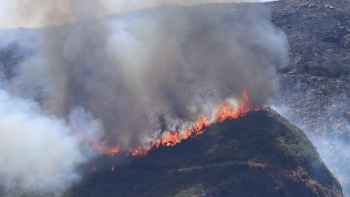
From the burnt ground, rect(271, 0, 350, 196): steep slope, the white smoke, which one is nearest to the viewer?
the white smoke

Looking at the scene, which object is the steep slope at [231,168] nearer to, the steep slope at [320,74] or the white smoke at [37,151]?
the white smoke at [37,151]

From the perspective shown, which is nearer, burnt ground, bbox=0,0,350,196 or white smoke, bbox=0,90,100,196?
white smoke, bbox=0,90,100,196

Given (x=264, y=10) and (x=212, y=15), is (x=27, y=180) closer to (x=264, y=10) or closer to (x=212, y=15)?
(x=212, y=15)

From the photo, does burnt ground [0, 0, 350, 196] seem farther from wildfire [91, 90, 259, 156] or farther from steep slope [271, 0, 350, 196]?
wildfire [91, 90, 259, 156]

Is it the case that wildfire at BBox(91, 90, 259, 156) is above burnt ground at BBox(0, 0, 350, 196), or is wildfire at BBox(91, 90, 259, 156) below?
below

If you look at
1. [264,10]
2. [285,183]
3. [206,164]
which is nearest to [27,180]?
[206,164]

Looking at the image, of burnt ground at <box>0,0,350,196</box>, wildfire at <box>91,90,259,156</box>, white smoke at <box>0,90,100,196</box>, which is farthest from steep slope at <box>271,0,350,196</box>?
white smoke at <box>0,90,100,196</box>

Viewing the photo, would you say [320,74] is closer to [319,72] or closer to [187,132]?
[319,72]

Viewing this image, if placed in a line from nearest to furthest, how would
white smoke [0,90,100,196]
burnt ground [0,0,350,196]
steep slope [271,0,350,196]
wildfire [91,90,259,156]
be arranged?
white smoke [0,90,100,196] → wildfire [91,90,259,156] → steep slope [271,0,350,196] → burnt ground [0,0,350,196]
